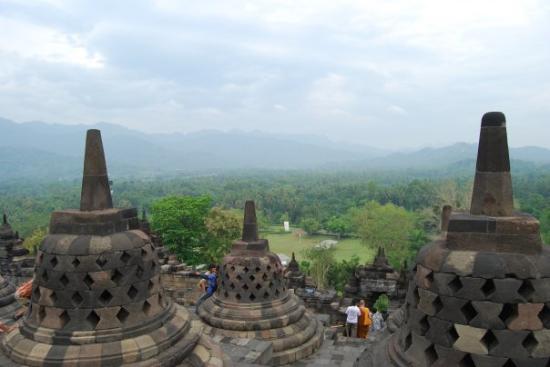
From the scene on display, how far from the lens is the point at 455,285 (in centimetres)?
351

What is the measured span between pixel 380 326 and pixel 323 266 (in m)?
21.3

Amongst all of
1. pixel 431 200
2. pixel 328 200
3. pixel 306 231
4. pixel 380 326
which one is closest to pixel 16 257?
pixel 380 326

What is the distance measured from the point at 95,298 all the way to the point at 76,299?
20 centimetres

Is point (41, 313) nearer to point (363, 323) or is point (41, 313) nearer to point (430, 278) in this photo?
point (430, 278)

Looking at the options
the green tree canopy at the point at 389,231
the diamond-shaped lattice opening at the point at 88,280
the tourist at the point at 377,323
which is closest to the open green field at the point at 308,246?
the green tree canopy at the point at 389,231

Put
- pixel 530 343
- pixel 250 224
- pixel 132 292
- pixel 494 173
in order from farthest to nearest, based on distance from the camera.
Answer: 1. pixel 250 224
2. pixel 132 292
3. pixel 494 173
4. pixel 530 343

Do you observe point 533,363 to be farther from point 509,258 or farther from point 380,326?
point 380,326

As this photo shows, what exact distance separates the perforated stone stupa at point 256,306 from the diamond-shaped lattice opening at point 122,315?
493 centimetres

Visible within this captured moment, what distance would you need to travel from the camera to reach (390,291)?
1552 centimetres

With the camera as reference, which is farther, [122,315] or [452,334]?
[122,315]

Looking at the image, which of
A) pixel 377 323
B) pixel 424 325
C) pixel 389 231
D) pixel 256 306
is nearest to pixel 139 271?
pixel 424 325

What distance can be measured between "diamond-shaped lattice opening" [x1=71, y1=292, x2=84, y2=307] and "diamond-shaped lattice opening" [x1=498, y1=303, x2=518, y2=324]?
3948mm

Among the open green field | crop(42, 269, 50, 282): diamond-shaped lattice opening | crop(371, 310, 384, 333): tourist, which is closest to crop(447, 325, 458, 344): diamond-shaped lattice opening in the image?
crop(42, 269, 50, 282): diamond-shaped lattice opening

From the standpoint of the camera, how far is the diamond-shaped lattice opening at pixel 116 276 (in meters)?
4.62
